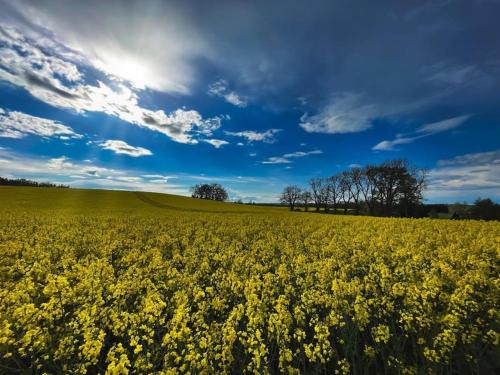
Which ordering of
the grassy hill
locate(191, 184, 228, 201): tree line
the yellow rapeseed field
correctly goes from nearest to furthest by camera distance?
the yellow rapeseed field
the grassy hill
locate(191, 184, 228, 201): tree line

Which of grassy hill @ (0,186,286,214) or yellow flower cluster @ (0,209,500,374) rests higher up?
grassy hill @ (0,186,286,214)

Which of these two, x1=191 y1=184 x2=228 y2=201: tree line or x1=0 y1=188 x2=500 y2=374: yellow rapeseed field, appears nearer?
x1=0 y1=188 x2=500 y2=374: yellow rapeseed field

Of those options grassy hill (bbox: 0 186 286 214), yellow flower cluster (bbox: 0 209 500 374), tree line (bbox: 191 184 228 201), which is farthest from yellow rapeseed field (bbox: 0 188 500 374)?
tree line (bbox: 191 184 228 201)

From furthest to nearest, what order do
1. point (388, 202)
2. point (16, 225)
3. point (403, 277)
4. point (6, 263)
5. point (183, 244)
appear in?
point (388, 202) → point (16, 225) → point (183, 244) → point (6, 263) → point (403, 277)

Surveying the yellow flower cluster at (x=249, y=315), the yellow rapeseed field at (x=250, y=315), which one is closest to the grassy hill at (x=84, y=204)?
the yellow rapeseed field at (x=250, y=315)

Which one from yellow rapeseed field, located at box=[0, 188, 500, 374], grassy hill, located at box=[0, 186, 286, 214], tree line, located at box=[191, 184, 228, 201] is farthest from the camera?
tree line, located at box=[191, 184, 228, 201]

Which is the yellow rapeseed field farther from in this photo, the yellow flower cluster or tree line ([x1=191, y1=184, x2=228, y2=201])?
tree line ([x1=191, y1=184, x2=228, y2=201])

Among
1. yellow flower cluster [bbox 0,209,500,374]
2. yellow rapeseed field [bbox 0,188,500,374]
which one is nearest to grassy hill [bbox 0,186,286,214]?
yellow rapeseed field [bbox 0,188,500,374]

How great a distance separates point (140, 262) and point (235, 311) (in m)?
7.11

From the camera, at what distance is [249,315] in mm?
4898

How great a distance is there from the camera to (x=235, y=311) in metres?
4.75

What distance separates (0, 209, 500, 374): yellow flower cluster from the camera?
4.25 metres

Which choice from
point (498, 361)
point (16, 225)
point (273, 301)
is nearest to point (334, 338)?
point (273, 301)

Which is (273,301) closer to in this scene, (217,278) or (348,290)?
(348,290)
